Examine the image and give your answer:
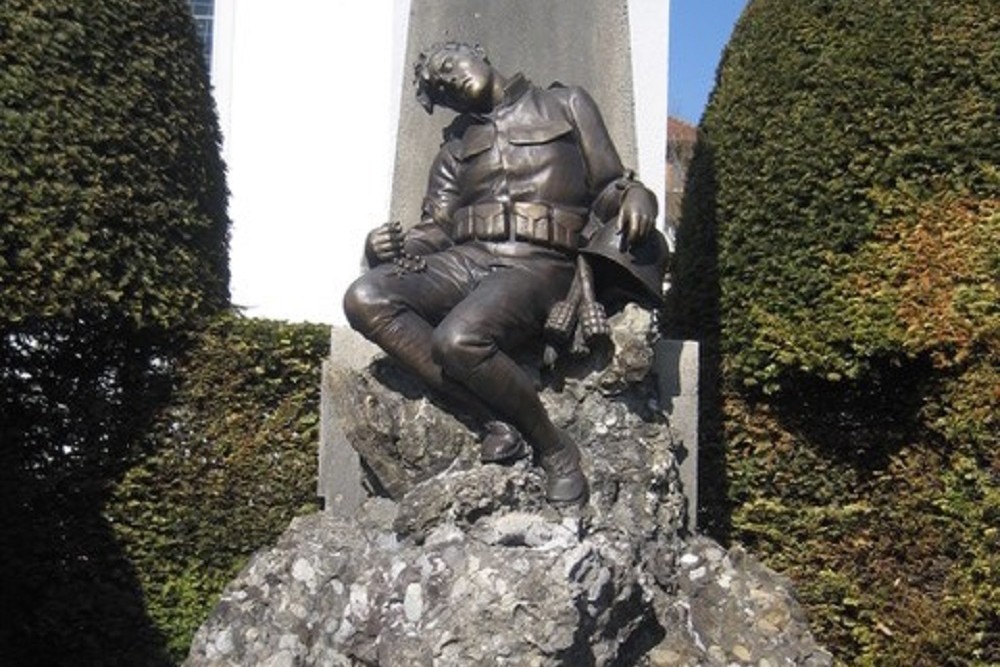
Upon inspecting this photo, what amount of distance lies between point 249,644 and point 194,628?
2.66m

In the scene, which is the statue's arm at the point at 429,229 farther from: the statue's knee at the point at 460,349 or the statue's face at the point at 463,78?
the statue's knee at the point at 460,349

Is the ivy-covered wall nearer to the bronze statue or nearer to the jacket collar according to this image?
the bronze statue

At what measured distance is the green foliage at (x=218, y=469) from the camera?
22.5 ft

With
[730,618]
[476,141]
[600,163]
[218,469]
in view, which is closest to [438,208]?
[476,141]

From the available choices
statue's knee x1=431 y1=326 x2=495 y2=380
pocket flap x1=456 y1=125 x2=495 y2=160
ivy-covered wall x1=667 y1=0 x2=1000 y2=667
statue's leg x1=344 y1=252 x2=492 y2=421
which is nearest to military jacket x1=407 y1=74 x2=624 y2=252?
pocket flap x1=456 y1=125 x2=495 y2=160

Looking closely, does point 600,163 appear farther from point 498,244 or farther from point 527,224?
point 498,244

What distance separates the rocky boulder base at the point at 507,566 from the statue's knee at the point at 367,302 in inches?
13.2

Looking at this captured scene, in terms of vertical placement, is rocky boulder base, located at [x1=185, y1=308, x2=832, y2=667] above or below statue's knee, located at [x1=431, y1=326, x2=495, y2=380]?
below

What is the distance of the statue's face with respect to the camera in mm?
5000

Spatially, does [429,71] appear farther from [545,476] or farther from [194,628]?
[194,628]

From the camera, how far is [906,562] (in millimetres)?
6191

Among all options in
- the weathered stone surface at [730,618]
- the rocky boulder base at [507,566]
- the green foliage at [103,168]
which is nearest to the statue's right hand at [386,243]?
the rocky boulder base at [507,566]

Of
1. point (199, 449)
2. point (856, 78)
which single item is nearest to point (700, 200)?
point (856, 78)

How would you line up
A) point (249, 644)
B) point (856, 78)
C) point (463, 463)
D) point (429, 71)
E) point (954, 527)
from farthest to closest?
point (856, 78) < point (954, 527) < point (429, 71) < point (463, 463) < point (249, 644)
